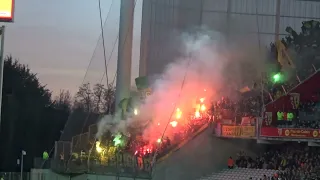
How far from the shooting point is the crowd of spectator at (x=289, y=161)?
26.7m

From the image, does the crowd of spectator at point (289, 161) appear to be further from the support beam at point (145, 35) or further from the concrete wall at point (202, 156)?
the support beam at point (145, 35)

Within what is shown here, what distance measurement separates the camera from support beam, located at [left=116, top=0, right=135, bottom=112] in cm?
3747

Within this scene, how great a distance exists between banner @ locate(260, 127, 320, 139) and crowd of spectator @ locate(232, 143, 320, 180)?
96 centimetres

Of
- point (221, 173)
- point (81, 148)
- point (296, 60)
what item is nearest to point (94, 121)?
point (81, 148)

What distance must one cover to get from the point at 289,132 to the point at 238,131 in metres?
2.71

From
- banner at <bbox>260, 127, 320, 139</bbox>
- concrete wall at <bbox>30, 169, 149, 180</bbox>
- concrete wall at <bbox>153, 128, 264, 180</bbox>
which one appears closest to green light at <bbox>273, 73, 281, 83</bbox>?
concrete wall at <bbox>153, 128, 264, 180</bbox>

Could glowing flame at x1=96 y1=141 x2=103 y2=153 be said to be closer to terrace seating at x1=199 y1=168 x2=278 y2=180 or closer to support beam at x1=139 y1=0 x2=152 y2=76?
terrace seating at x1=199 y1=168 x2=278 y2=180

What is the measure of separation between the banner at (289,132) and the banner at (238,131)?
26.8 inches

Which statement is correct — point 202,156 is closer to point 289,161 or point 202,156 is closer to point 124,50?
point 289,161

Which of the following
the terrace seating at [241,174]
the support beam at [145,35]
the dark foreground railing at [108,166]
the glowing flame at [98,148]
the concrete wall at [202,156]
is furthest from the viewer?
the support beam at [145,35]

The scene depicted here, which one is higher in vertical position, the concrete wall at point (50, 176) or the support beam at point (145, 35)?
the support beam at point (145, 35)

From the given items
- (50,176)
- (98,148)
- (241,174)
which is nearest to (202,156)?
(241,174)

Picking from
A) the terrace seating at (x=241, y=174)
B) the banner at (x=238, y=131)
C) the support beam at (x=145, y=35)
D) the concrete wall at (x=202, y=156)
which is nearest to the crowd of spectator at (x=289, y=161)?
the terrace seating at (x=241, y=174)

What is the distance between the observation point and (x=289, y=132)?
2903 cm
